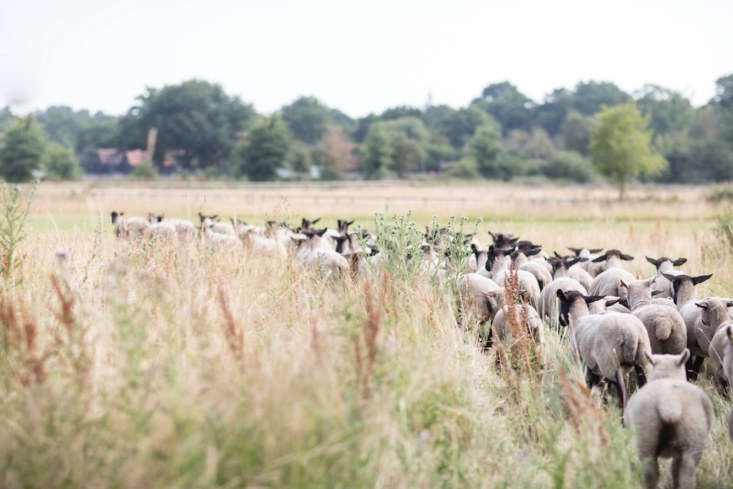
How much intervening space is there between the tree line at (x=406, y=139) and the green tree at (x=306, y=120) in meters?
0.17

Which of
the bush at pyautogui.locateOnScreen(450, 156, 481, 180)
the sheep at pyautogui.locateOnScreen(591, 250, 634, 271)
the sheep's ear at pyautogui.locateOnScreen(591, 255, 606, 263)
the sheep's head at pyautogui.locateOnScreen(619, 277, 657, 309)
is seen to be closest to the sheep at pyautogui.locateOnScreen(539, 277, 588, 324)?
the sheep's head at pyautogui.locateOnScreen(619, 277, 657, 309)

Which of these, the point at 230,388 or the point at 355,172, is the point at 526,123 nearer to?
the point at 355,172

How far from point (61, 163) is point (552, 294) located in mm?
70487

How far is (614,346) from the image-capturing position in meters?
6.64

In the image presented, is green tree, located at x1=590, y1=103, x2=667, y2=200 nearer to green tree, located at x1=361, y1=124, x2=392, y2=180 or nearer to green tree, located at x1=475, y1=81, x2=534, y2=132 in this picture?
green tree, located at x1=361, y1=124, x2=392, y2=180

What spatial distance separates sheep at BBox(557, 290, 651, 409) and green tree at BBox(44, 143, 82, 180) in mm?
68853

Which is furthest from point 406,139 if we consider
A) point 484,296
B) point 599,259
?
point 484,296

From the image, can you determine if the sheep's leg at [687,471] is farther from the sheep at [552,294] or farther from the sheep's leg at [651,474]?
the sheep at [552,294]

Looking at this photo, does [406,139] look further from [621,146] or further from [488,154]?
[621,146]

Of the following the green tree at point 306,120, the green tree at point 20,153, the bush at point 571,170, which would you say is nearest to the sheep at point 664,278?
the green tree at point 20,153

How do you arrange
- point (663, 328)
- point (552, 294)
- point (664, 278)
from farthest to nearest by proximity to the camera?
1. point (664, 278)
2. point (552, 294)
3. point (663, 328)

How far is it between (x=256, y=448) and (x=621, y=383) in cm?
417

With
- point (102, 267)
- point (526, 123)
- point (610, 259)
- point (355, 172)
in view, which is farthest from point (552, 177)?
point (102, 267)

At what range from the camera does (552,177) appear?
81.6 metres
